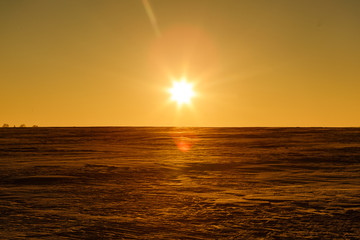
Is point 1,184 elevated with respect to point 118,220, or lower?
elevated

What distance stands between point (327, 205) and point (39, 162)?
10635 mm

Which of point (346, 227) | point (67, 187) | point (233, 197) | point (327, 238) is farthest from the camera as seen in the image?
point (67, 187)

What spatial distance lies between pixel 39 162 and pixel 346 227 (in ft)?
38.0

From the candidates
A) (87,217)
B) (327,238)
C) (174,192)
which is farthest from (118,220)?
(327,238)

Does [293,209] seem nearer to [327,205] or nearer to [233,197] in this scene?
[327,205]

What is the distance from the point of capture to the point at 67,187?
9.98m

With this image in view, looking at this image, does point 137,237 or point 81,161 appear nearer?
point 137,237

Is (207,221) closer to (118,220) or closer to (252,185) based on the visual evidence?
(118,220)

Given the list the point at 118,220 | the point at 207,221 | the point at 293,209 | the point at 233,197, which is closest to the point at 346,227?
the point at 293,209

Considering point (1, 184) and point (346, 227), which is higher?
point (1, 184)

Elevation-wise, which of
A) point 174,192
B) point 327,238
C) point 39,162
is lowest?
point 327,238

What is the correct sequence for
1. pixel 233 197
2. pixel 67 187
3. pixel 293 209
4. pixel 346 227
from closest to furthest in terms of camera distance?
pixel 346 227 < pixel 293 209 < pixel 233 197 < pixel 67 187

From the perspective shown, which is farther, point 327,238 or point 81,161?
point 81,161

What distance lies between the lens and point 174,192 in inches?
361
